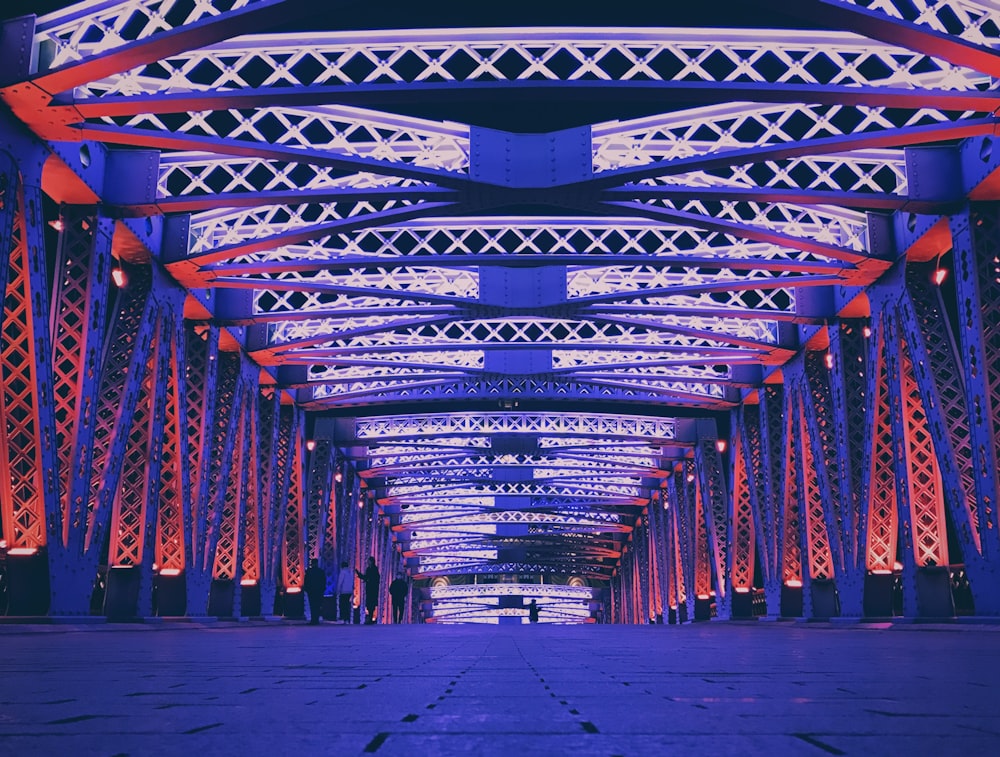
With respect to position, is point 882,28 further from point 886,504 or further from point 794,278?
point 886,504

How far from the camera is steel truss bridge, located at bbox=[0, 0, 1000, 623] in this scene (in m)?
14.6

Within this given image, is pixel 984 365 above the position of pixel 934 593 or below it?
above

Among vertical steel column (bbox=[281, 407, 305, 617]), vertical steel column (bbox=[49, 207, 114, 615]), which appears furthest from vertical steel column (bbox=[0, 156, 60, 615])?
vertical steel column (bbox=[281, 407, 305, 617])

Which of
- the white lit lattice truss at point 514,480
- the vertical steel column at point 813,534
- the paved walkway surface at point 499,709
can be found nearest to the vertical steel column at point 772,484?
the vertical steel column at point 813,534

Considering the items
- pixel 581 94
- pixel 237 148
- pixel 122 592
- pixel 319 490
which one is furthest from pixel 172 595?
pixel 581 94

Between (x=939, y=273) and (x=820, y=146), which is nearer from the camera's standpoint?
(x=820, y=146)

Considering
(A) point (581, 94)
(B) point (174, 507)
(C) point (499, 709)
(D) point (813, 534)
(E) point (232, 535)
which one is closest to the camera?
(C) point (499, 709)

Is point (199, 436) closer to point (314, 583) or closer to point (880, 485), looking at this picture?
point (314, 583)

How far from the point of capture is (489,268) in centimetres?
2439

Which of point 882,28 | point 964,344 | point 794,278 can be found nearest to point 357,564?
point 794,278

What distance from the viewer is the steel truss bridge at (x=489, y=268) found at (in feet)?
48.0

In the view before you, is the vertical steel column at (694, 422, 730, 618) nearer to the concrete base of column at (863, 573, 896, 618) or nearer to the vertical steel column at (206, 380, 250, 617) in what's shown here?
the concrete base of column at (863, 573, 896, 618)

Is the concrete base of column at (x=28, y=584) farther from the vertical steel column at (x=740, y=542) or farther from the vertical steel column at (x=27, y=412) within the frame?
the vertical steel column at (x=740, y=542)

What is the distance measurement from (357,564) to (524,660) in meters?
43.3
